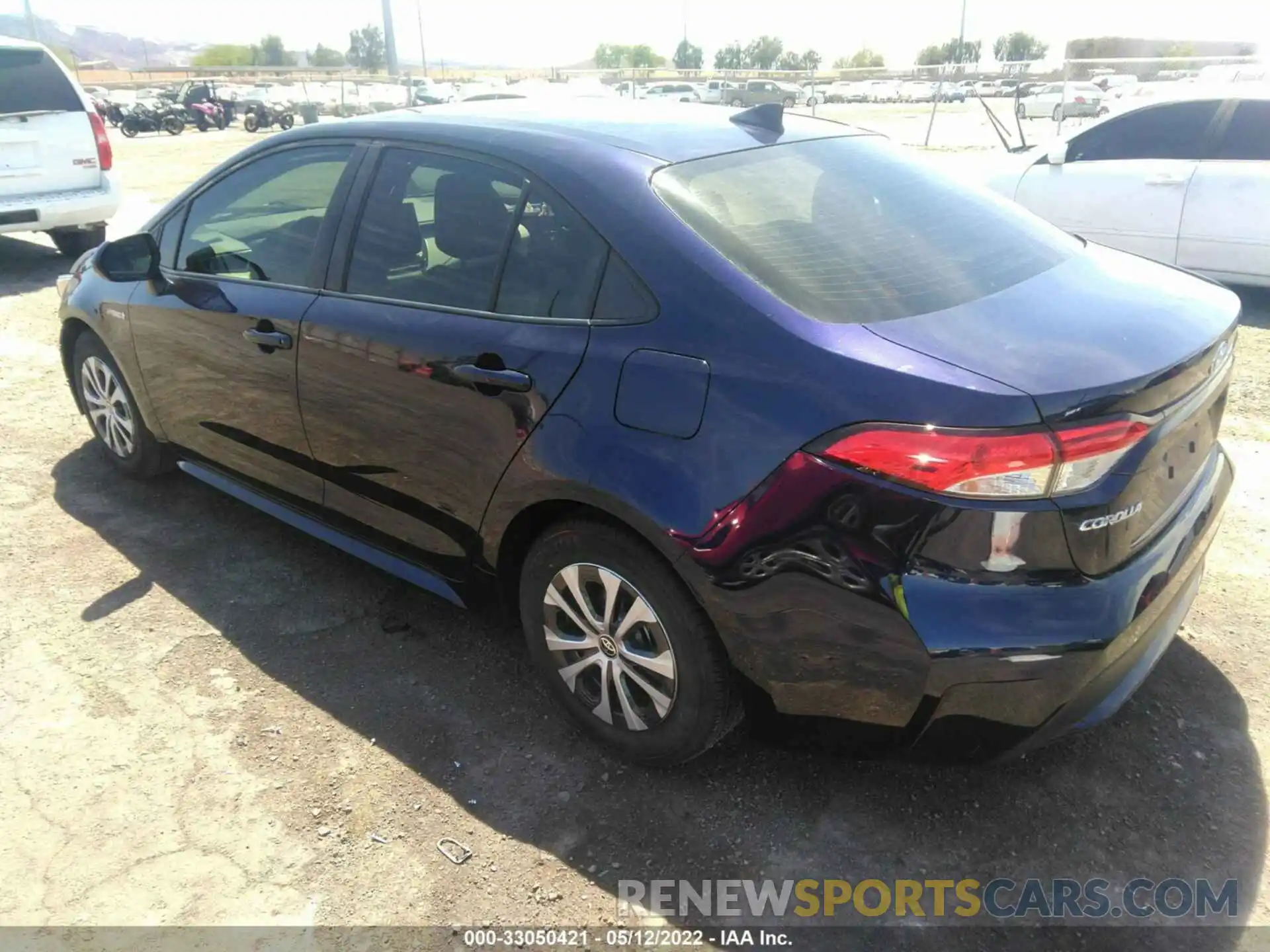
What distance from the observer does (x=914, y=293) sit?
2348mm

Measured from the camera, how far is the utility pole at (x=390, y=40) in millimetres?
53844

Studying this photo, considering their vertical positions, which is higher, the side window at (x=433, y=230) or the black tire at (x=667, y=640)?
the side window at (x=433, y=230)

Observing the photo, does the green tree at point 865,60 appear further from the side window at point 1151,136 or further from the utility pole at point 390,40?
the side window at point 1151,136

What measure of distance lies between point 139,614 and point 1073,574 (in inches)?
122

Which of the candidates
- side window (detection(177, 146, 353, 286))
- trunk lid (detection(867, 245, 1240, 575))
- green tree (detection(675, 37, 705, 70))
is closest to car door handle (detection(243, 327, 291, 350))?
side window (detection(177, 146, 353, 286))

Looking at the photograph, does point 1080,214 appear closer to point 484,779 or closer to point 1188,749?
point 1188,749

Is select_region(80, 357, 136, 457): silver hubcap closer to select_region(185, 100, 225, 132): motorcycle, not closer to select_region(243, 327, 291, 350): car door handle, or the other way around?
select_region(243, 327, 291, 350): car door handle

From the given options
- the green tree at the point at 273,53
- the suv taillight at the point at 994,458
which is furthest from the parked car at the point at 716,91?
the green tree at the point at 273,53

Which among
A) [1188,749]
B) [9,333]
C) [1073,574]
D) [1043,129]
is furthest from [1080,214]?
[1043,129]

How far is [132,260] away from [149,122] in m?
31.3

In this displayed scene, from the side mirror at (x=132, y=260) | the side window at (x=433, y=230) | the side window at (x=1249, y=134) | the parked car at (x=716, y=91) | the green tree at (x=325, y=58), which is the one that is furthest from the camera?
the green tree at (x=325, y=58)

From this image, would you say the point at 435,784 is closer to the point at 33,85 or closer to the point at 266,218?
the point at 266,218

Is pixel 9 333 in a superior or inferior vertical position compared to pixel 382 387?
inferior

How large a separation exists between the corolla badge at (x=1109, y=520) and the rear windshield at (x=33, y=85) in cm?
930
